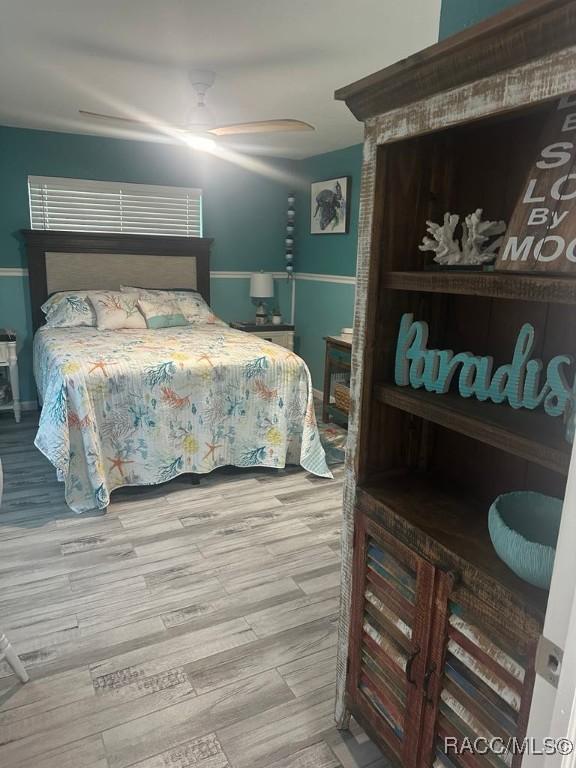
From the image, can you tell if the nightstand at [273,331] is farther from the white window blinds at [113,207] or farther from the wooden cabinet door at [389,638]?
the wooden cabinet door at [389,638]

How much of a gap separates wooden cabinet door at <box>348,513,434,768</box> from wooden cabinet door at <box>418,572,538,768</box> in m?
0.04

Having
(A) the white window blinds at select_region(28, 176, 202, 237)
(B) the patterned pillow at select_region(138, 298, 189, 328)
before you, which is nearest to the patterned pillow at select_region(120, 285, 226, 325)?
(B) the patterned pillow at select_region(138, 298, 189, 328)

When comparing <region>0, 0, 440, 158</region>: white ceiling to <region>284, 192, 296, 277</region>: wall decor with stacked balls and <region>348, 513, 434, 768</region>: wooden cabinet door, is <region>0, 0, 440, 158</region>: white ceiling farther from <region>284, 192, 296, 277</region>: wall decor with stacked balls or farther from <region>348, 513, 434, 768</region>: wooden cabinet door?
<region>348, 513, 434, 768</region>: wooden cabinet door

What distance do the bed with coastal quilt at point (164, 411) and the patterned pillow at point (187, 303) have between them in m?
0.89

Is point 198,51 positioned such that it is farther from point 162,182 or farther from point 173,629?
point 173,629

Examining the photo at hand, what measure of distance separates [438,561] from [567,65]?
98 centimetres

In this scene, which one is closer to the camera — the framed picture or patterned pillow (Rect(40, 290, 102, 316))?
patterned pillow (Rect(40, 290, 102, 316))

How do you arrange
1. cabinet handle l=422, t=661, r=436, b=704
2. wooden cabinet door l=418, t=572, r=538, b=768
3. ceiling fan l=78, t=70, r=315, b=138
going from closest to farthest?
wooden cabinet door l=418, t=572, r=538, b=768, cabinet handle l=422, t=661, r=436, b=704, ceiling fan l=78, t=70, r=315, b=138

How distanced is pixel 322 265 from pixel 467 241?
417 centimetres

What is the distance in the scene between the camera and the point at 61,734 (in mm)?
1646

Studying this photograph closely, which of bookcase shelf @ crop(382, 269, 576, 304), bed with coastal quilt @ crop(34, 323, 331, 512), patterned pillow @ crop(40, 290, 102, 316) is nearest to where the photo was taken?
bookcase shelf @ crop(382, 269, 576, 304)

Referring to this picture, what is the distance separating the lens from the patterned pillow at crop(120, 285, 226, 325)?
466cm

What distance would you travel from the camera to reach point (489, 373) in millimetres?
1224

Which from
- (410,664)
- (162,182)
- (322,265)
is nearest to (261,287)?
(322,265)
